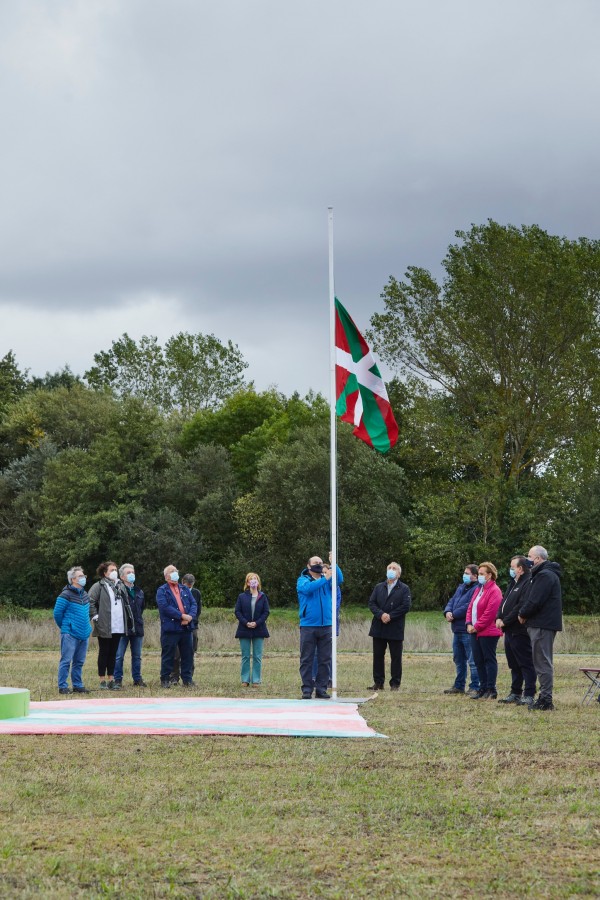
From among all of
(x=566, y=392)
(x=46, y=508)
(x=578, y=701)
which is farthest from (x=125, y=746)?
(x=46, y=508)

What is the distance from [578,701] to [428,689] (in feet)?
8.17

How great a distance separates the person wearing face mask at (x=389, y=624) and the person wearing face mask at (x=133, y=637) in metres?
3.49

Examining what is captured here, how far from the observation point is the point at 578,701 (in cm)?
1470

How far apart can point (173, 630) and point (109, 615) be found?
1027 mm

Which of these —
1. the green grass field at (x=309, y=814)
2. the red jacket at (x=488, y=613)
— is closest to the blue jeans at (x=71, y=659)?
the green grass field at (x=309, y=814)

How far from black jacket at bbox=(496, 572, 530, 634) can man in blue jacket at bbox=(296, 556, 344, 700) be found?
2197 mm

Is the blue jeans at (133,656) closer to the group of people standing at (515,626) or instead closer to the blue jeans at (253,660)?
the blue jeans at (253,660)

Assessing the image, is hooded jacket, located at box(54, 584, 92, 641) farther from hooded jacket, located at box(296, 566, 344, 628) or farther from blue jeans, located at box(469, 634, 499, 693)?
blue jeans, located at box(469, 634, 499, 693)

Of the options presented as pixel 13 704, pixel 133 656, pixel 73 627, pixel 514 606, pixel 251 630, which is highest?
pixel 514 606

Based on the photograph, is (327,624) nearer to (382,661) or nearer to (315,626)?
(315,626)

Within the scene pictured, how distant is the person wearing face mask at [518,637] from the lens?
1402 centimetres

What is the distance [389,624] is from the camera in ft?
52.4

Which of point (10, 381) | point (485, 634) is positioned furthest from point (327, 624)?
point (10, 381)

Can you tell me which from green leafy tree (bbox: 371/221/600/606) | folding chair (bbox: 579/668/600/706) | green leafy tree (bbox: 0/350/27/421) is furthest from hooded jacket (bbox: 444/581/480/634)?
green leafy tree (bbox: 0/350/27/421)
